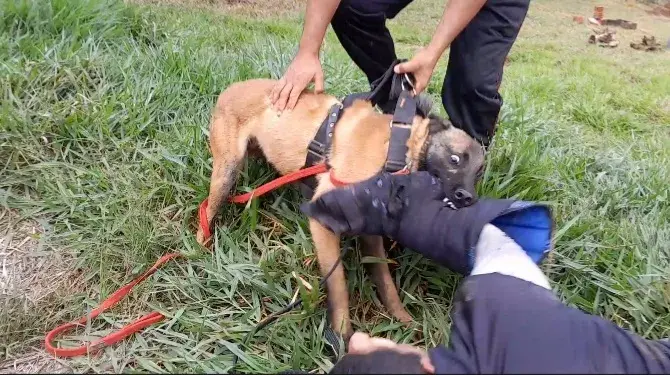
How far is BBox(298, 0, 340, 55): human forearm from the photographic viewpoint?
298 cm

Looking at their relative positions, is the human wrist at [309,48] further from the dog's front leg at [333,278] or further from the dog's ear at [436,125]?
the dog's front leg at [333,278]

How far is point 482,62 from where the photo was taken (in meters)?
2.94

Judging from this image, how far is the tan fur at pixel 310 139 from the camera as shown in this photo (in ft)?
7.91

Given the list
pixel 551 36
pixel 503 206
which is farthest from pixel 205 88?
pixel 551 36

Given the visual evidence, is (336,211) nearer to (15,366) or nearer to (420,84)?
(420,84)

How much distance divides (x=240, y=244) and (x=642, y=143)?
3347mm

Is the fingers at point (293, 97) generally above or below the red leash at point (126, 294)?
above

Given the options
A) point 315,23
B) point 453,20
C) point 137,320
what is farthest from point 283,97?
point 137,320

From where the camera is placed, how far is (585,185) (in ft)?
10.8

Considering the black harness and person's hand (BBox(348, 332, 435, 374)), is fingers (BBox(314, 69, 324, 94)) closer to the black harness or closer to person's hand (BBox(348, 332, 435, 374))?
the black harness

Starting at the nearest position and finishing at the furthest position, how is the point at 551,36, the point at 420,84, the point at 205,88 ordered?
the point at 420,84 < the point at 205,88 < the point at 551,36

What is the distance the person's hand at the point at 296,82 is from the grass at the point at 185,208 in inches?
16.2

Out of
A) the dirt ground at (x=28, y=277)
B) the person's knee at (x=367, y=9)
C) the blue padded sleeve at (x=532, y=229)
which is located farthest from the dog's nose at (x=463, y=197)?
the dirt ground at (x=28, y=277)

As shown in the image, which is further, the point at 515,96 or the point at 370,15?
the point at 515,96
